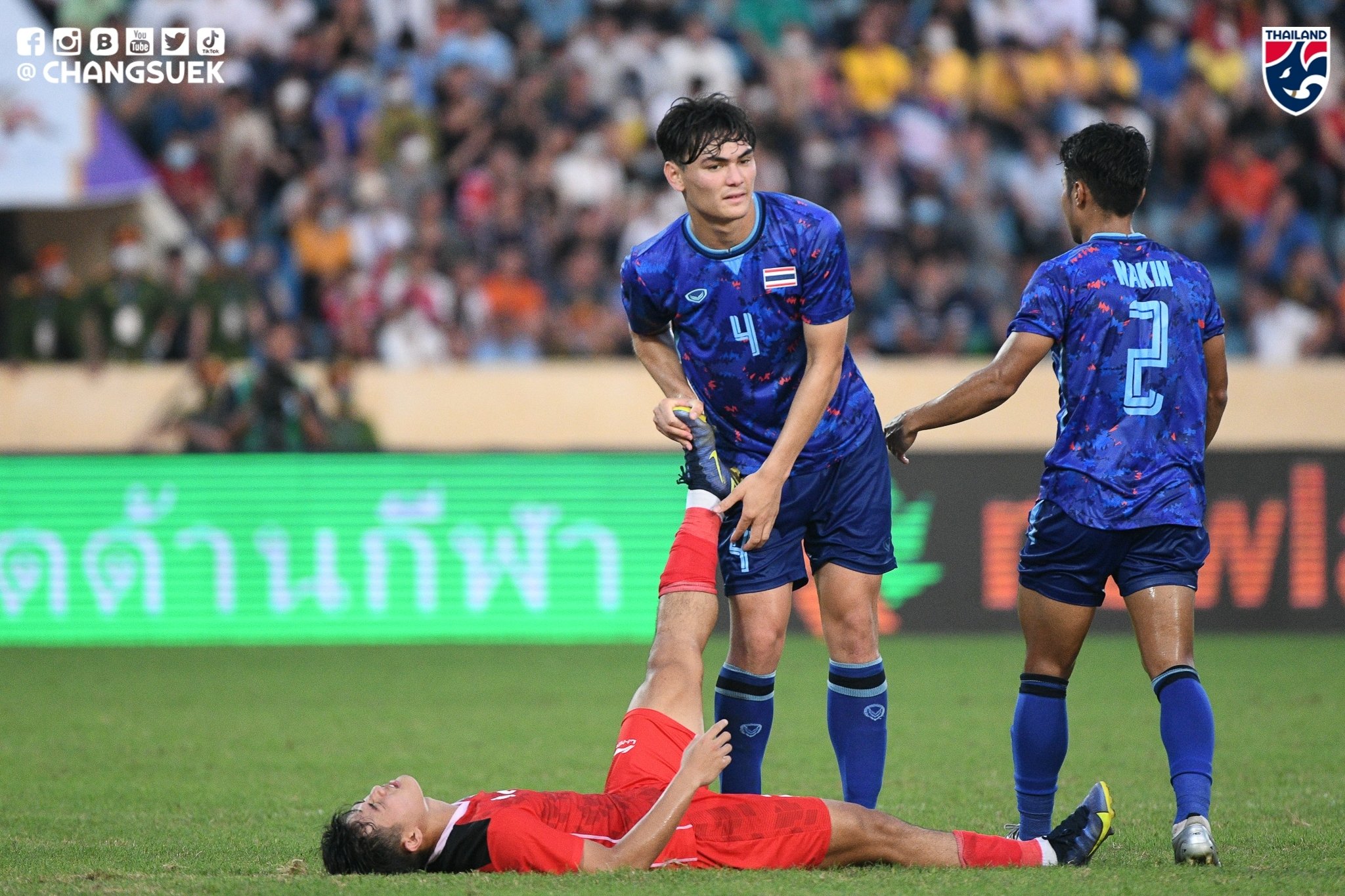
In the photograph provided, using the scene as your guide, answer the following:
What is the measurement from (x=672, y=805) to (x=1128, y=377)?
6.00ft

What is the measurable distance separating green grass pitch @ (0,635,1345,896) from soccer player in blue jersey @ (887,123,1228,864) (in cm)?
54

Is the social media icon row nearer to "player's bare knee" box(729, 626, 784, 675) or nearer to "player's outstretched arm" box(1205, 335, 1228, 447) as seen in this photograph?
"player's bare knee" box(729, 626, 784, 675)

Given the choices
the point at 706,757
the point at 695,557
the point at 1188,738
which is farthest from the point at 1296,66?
the point at 706,757

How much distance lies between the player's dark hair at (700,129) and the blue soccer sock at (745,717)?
1.62 meters

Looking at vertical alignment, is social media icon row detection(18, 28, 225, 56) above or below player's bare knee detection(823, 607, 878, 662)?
above

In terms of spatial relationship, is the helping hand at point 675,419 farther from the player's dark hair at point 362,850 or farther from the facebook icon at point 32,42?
the facebook icon at point 32,42

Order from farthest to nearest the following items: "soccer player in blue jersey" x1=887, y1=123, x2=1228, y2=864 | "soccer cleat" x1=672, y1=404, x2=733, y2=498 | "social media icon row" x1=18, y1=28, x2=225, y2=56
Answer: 1. "social media icon row" x1=18, y1=28, x2=225, y2=56
2. "soccer cleat" x1=672, y1=404, x2=733, y2=498
3. "soccer player in blue jersey" x1=887, y1=123, x2=1228, y2=864

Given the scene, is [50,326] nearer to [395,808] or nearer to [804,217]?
[804,217]

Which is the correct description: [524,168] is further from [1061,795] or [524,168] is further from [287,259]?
[1061,795]

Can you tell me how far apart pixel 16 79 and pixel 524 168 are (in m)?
4.17

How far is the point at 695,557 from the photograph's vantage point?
495 cm

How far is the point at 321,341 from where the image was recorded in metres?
13.5

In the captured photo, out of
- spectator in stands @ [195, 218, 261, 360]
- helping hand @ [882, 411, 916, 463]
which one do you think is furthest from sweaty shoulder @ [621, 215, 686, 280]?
spectator in stands @ [195, 218, 261, 360]

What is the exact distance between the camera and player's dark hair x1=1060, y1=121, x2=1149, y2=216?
4.84 m
